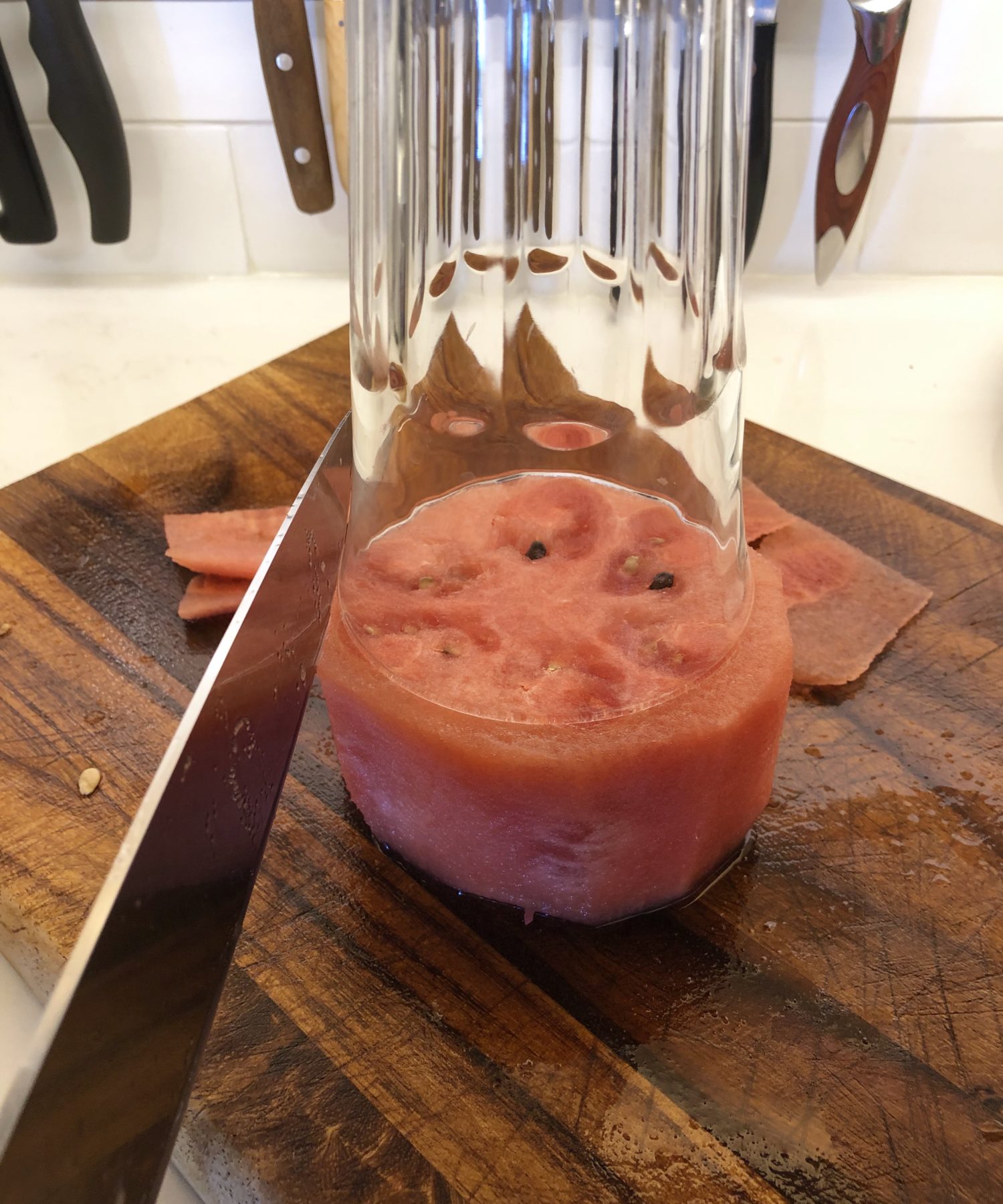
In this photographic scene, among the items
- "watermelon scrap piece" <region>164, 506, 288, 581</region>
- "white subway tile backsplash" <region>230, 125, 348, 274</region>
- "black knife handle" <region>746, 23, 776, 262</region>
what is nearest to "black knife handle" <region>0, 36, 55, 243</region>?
"white subway tile backsplash" <region>230, 125, 348, 274</region>

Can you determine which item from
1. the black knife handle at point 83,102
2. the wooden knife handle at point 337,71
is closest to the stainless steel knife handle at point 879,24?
the wooden knife handle at point 337,71

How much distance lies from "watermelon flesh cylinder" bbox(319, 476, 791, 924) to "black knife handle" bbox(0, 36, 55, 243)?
2.78 feet

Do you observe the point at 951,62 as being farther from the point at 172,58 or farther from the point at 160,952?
the point at 160,952

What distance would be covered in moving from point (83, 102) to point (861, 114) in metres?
0.83

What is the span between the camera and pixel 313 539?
24.7 inches

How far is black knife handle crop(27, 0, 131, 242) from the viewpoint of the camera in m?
1.16

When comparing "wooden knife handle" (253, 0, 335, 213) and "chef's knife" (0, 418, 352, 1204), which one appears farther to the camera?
"wooden knife handle" (253, 0, 335, 213)

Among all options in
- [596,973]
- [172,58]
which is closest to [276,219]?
[172,58]

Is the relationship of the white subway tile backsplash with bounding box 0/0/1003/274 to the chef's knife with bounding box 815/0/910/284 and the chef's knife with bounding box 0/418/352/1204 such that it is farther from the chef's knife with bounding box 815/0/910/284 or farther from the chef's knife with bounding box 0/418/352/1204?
the chef's knife with bounding box 0/418/352/1204

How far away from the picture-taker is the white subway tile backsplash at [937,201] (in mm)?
1300

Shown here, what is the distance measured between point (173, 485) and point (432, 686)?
0.48 m

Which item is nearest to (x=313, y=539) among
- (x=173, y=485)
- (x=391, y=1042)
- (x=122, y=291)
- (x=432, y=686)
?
(x=432, y=686)

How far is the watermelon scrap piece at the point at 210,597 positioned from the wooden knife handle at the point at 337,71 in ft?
1.70

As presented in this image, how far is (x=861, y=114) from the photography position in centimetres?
117
